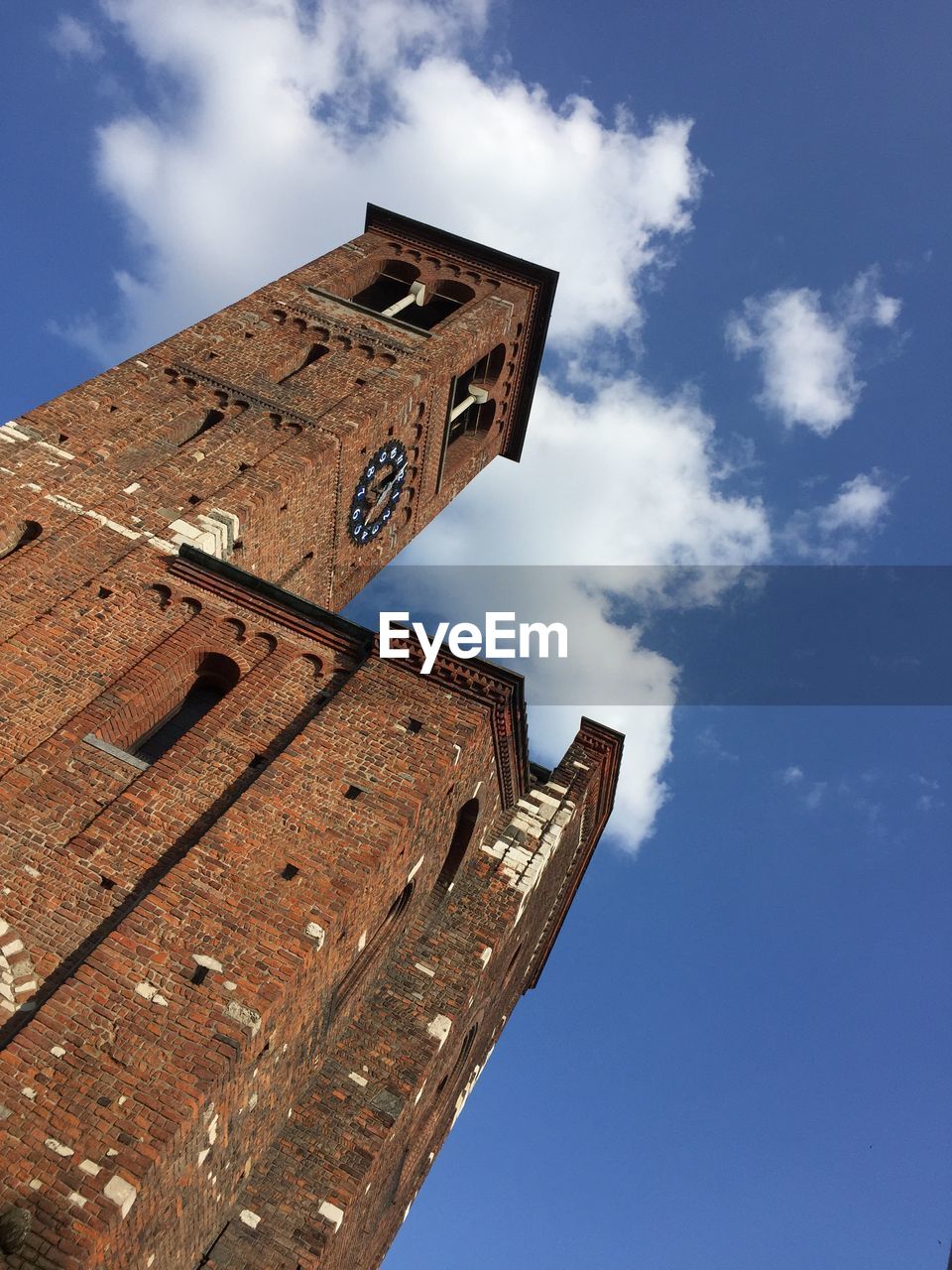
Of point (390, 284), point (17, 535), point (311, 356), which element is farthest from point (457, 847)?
point (390, 284)

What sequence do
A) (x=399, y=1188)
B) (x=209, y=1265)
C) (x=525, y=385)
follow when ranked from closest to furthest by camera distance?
(x=209, y=1265) → (x=399, y=1188) → (x=525, y=385)

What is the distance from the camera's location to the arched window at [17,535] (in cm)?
1459

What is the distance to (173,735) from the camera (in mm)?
13492

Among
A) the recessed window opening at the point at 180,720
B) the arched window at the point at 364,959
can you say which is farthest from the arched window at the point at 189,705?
the arched window at the point at 364,959

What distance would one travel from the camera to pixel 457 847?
14844mm

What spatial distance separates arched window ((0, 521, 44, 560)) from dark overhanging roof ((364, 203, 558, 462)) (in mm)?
17901

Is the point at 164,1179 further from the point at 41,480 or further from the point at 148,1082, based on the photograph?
the point at 41,480

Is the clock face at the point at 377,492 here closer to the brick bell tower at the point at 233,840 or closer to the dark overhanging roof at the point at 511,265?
the brick bell tower at the point at 233,840

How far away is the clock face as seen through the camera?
21.2m

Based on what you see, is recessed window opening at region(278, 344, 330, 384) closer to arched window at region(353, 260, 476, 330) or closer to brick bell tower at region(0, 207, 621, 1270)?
brick bell tower at region(0, 207, 621, 1270)

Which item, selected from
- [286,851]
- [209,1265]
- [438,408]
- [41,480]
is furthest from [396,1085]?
[438,408]

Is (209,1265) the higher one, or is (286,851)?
(286,851)

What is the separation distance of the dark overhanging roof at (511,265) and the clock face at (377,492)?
8593 mm

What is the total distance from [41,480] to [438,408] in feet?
35.6
